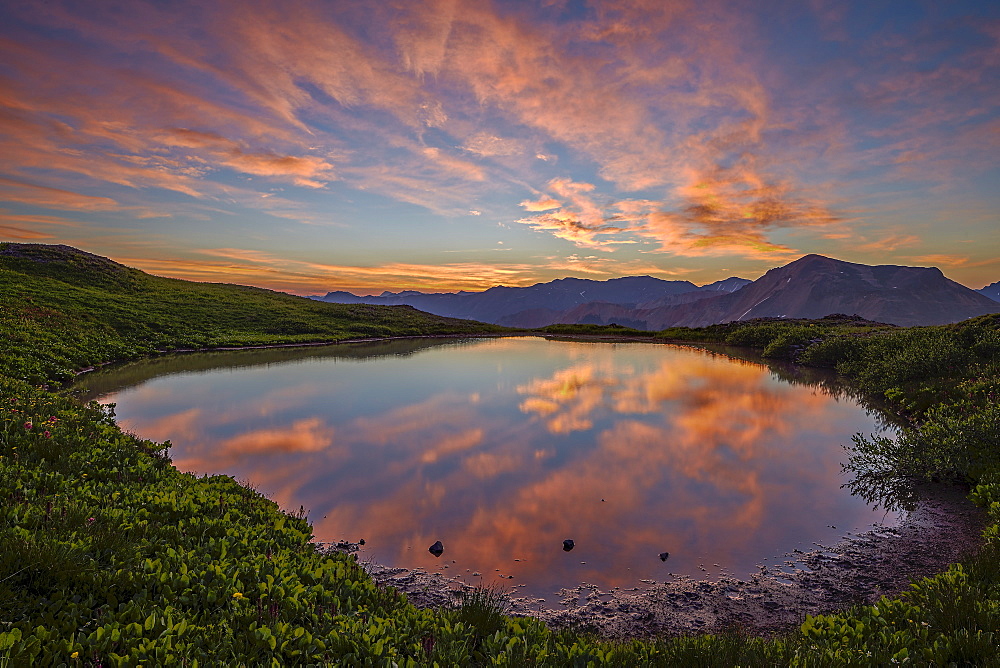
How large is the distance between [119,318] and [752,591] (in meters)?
62.9

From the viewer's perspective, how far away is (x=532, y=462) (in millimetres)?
14969

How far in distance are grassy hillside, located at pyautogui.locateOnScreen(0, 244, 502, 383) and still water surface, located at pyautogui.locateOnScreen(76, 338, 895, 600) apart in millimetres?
4921

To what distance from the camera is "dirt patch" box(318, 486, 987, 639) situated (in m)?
7.25

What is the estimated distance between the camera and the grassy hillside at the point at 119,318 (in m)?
30.2

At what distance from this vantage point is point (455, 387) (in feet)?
94.7

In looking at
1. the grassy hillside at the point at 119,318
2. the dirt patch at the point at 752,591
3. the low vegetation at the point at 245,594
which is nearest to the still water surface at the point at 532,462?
the dirt patch at the point at 752,591

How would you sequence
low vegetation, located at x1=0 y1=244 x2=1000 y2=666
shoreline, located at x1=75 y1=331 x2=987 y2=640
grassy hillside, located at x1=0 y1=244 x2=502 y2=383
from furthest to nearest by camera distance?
grassy hillside, located at x1=0 y1=244 x2=502 y2=383
shoreline, located at x1=75 y1=331 x2=987 y2=640
low vegetation, located at x1=0 y1=244 x2=1000 y2=666

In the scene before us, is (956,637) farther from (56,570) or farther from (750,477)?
(56,570)

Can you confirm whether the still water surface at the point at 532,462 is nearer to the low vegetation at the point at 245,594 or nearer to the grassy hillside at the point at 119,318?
the low vegetation at the point at 245,594

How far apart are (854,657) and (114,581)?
8565 mm

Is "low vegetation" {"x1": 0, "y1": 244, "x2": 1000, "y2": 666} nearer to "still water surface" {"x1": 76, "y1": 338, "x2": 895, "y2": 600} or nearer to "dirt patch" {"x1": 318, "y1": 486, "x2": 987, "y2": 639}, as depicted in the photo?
"dirt patch" {"x1": 318, "y1": 486, "x2": 987, "y2": 639}

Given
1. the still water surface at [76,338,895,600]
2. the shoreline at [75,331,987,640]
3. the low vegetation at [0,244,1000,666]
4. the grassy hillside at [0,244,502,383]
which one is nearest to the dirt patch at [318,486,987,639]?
the shoreline at [75,331,987,640]

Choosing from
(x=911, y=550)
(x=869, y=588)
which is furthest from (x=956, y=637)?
(x=911, y=550)

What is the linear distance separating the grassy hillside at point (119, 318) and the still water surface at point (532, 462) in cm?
492
